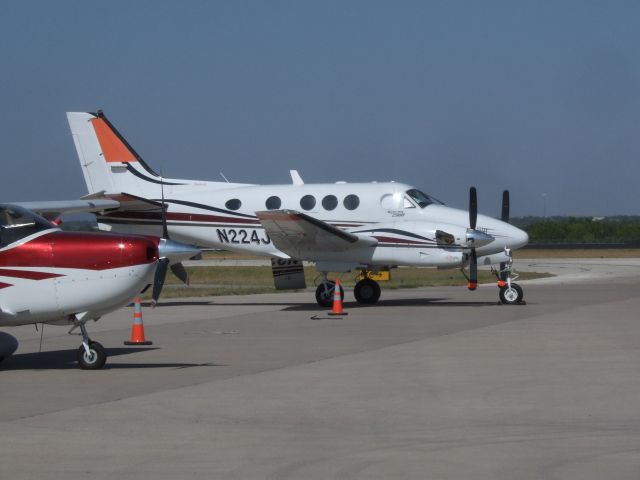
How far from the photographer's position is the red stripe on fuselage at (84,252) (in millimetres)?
12219

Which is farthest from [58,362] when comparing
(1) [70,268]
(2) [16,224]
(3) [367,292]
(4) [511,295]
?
(4) [511,295]

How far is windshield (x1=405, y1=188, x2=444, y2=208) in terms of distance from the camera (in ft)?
80.7

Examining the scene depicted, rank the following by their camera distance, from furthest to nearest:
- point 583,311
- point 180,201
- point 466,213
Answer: point 180,201, point 466,213, point 583,311

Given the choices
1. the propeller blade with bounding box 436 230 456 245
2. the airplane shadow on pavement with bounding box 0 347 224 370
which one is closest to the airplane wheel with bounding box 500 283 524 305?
the propeller blade with bounding box 436 230 456 245

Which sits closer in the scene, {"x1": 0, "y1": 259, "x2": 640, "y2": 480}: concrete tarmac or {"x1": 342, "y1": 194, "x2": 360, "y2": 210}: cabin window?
{"x1": 0, "y1": 259, "x2": 640, "y2": 480}: concrete tarmac

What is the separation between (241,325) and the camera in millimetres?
19625

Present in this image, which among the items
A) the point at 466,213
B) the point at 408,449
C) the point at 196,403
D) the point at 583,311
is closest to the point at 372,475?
the point at 408,449

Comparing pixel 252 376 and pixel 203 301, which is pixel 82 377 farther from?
pixel 203 301

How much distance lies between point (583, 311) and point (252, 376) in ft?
38.3

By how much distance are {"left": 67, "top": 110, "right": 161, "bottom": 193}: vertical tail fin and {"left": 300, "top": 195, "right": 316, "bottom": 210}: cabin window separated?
3859mm

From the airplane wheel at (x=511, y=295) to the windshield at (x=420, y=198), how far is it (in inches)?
98.7

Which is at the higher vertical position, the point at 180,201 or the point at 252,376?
the point at 180,201

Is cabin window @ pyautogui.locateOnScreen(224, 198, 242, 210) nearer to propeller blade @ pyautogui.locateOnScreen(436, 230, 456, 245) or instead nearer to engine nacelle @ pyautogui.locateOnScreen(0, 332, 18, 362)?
propeller blade @ pyautogui.locateOnScreen(436, 230, 456, 245)

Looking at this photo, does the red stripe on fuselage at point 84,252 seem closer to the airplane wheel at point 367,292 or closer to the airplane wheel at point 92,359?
the airplane wheel at point 92,359
